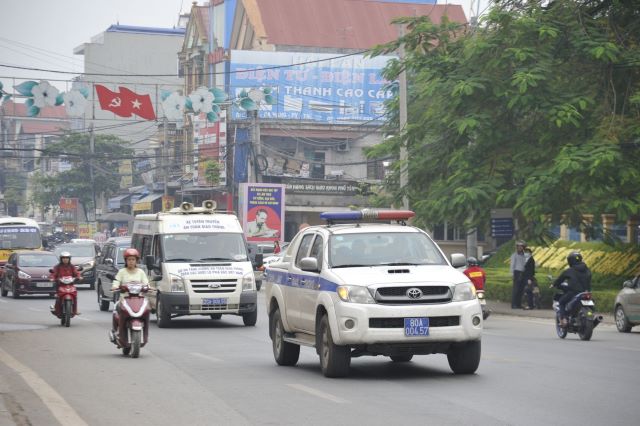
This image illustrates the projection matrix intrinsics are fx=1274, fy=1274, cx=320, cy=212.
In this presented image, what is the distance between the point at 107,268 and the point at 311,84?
49.6 m

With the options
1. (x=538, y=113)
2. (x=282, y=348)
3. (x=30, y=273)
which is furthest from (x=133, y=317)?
(x=30, y=273)

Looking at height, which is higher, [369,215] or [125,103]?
[125,103]

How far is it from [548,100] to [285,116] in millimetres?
47796

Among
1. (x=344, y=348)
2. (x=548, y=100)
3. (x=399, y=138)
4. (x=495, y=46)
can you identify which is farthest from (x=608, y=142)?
(x=344, y=348)

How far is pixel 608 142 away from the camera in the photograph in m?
31.5

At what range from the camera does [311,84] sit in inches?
3191

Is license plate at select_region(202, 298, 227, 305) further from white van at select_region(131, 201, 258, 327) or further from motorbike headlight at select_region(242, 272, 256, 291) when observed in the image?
motorbike headlight at select_region(242, 272, 256, 291)

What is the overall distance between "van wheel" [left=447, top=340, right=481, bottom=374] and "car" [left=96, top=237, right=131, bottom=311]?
1652cm

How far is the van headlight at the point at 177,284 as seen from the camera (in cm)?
2586

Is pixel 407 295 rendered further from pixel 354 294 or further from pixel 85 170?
Answer: pixel 85 170

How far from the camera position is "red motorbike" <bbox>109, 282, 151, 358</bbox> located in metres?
18.6

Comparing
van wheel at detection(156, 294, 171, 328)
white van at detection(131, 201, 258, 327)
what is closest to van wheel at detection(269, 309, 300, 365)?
white van at detection(131, 201, 258, 327)

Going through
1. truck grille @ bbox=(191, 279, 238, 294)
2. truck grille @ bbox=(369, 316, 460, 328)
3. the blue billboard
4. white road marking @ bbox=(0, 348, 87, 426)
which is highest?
the blue billboard

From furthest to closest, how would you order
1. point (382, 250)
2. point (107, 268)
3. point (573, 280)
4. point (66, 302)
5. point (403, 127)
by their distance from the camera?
point (403, 127)
point (107, 268)
point (66, 302)
point (573, 280)
point (382, 250)
